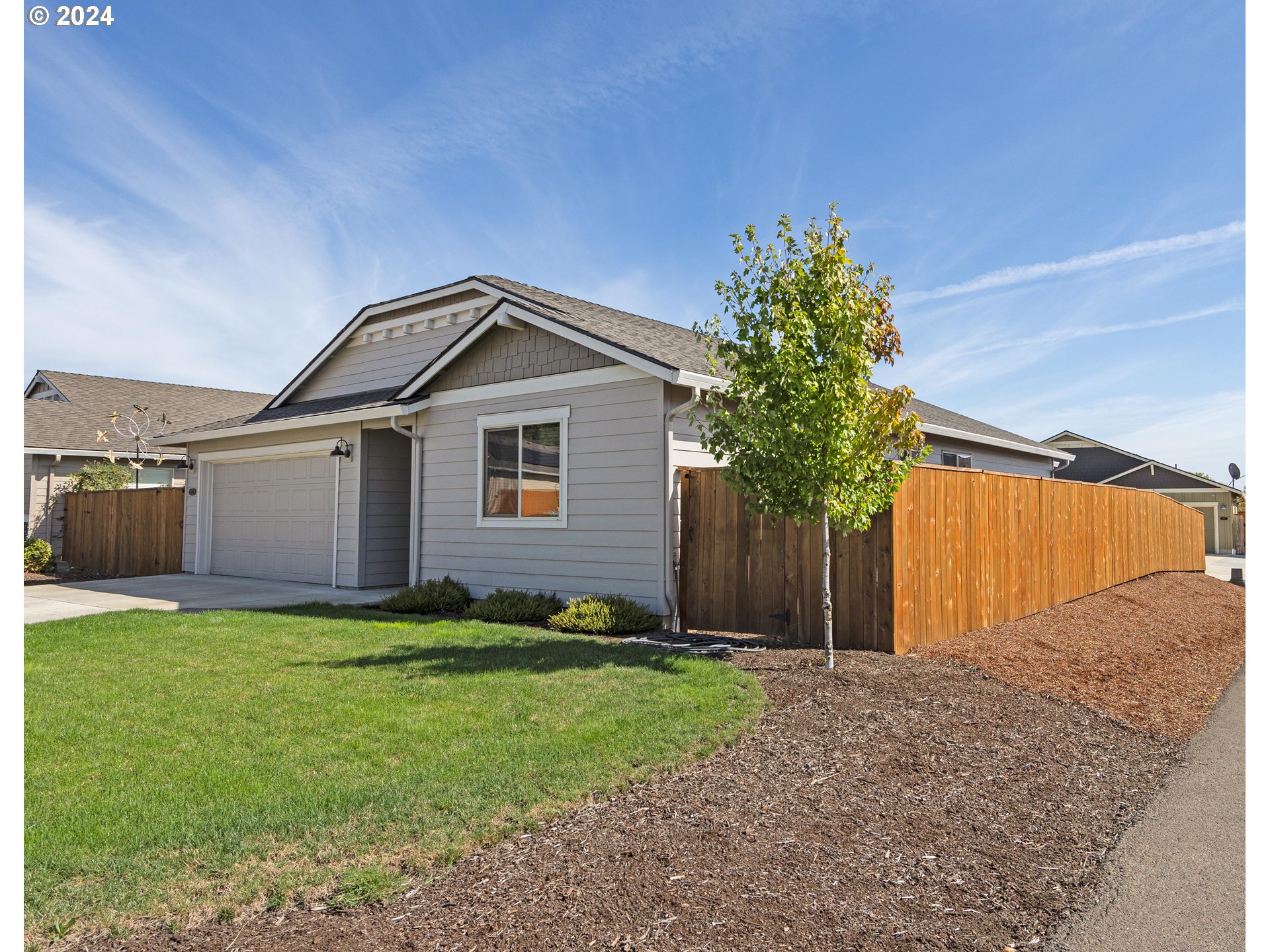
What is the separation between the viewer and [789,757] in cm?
522

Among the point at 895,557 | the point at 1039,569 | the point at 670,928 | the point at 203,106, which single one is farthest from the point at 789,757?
the point at 203,106

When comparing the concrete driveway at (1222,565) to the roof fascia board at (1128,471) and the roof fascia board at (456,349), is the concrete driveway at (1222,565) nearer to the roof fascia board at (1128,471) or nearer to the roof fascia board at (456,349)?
the roof fascia board at (1128,471)

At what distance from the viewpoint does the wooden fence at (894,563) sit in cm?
859

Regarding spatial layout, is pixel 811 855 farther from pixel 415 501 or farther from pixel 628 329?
pixel 415 501

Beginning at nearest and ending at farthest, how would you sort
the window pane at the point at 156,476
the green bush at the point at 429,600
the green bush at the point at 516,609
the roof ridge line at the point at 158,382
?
the green bush at the point at 516,609, the green bush at the point at 429,600, the window pane at the point at 156,476, the roof ridge line at the point at 158,382

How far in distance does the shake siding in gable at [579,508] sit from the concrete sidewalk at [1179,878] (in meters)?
6.26

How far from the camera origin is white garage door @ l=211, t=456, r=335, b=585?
1592 centimetres

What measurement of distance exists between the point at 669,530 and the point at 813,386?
3532 mm

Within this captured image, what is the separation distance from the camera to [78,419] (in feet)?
80.5

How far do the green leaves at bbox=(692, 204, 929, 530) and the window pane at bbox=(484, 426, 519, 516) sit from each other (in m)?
5.09

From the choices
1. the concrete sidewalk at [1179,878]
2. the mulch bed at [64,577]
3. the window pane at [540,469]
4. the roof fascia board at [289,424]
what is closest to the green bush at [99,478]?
the mulch bed at [64,577]

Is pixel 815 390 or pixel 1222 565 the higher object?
pixel 815 390

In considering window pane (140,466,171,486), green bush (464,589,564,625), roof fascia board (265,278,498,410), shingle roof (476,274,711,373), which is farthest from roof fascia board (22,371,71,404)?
green bush (464,589,564,625)

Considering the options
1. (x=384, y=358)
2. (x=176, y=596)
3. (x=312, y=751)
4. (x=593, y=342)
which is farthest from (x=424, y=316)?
(x=312, y=751)
